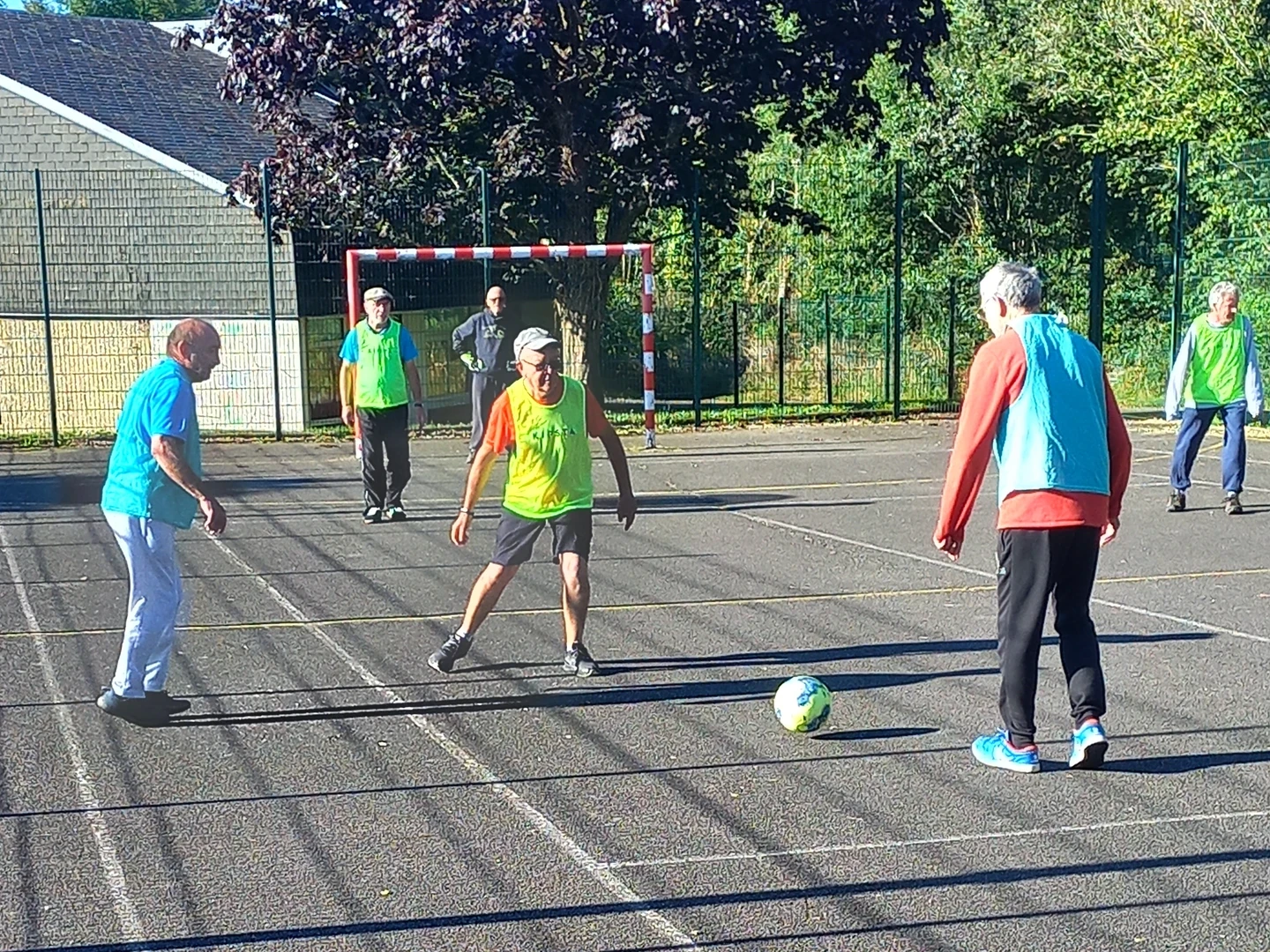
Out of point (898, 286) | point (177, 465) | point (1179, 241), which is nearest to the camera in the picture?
point (177, 465)

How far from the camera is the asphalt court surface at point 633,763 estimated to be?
509 centimetres

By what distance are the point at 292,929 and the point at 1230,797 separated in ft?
11.5

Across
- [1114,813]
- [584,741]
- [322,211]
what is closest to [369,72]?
[322,211]

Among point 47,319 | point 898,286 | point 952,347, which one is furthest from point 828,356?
point 47,319

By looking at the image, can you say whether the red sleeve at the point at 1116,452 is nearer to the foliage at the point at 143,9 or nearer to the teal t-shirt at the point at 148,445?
the teal t-shirt at the point at 148,445

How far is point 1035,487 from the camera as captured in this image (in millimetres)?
6332

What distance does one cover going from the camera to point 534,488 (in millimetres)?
8109

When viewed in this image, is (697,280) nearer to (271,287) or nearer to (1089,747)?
(271,287)

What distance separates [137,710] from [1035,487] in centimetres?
410

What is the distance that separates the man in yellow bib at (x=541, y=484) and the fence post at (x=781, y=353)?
15159 millimetres

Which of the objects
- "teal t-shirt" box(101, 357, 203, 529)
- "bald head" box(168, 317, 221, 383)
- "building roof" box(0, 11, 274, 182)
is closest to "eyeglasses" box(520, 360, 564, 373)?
"bald head" box(168, 317, 221, 383)

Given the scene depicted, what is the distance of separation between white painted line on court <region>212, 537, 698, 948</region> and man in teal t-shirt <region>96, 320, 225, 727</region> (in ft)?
3.67

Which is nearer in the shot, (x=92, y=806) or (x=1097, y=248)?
(x=92, y=806)

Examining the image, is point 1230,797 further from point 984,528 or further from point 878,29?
point 878,29
